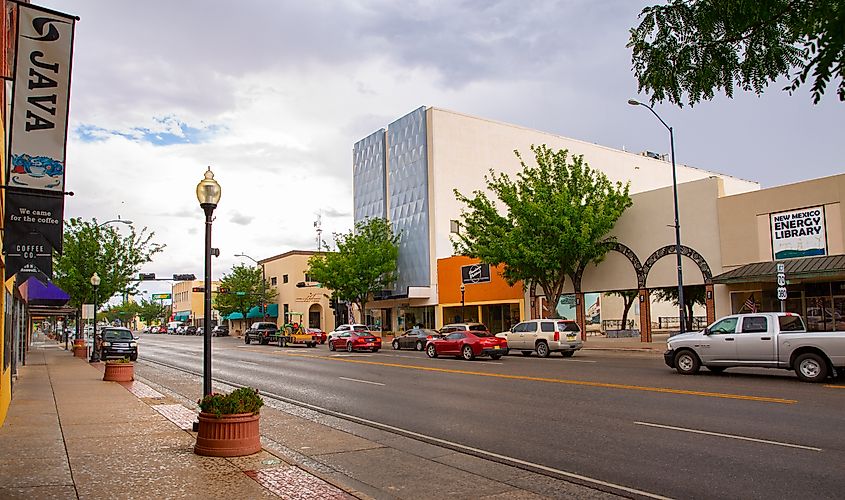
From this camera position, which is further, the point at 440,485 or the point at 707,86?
the point at 440,485

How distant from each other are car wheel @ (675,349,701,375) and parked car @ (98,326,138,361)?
2598 cm

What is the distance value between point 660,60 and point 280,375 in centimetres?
1962

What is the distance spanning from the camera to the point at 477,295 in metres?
45.4

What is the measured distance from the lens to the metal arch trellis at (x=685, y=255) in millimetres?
31438

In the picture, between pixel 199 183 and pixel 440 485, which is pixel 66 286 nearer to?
pixel 199 183

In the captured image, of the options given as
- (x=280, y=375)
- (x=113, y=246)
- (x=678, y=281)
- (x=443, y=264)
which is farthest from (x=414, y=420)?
(x=443, y=264)

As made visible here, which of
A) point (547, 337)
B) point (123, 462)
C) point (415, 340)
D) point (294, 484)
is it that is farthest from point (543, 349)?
point (294, 484)

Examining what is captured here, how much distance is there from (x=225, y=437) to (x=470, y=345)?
63.2ft

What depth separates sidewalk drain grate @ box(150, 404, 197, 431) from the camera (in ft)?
40.1

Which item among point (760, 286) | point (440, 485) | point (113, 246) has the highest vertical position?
point (113, 246)

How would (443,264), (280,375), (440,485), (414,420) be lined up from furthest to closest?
(443,264), (280,375), (414,420), (440,485)

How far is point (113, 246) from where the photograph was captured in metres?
38.2

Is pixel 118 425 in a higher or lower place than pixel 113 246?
lower

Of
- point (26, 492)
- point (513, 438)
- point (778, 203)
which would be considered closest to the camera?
point (26, 492)
